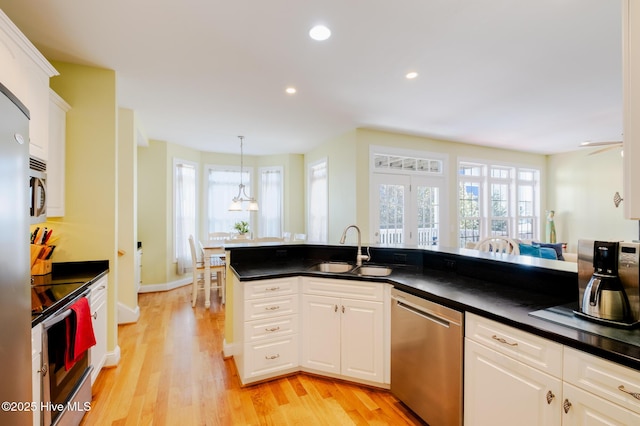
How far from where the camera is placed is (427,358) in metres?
1.85

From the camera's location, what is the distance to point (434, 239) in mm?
5543

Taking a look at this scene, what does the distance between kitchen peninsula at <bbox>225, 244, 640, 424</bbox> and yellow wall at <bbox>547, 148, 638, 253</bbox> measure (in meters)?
5.32

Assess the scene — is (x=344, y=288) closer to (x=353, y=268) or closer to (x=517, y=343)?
(x=353, y=268)

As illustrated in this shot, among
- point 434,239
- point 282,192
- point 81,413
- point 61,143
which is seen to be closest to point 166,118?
point 61,143

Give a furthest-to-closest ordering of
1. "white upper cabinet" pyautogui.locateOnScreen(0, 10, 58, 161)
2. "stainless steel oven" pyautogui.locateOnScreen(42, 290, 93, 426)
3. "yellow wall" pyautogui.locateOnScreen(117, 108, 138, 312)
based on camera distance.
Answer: "yellow wall" pyautogui.locateOnScreen(117, 108, 138, 312), "white upper cabinet" pyautogui.locateOnScreen(0, 10, 58, 161), "stainless steel oven" pyautogui.locateOnScreen(42, 290, 93, 426)

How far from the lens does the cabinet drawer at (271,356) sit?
2.31 metres

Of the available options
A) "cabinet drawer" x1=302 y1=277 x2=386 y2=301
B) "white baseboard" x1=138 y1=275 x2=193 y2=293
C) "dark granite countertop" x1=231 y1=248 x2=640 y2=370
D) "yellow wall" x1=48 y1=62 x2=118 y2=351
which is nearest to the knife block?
"yellow wall" x1=48 y1=62 x2=118 y2=351

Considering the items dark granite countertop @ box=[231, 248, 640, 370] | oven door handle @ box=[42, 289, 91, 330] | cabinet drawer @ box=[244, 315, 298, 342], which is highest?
dark granite countertop @ box=[231, 248, 640, 370]

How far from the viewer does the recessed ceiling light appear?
6.99 ft

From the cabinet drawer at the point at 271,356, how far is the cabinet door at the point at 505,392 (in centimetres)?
134

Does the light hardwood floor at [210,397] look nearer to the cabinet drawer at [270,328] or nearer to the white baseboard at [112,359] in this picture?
the white baseboard at [112,359]

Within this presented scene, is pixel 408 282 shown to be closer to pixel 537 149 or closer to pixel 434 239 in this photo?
pixel 434 239

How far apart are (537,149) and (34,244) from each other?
830 centimetres

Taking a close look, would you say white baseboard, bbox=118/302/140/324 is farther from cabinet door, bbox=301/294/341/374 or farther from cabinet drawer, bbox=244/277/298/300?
cabinet door, bbox=301/294/341/374
